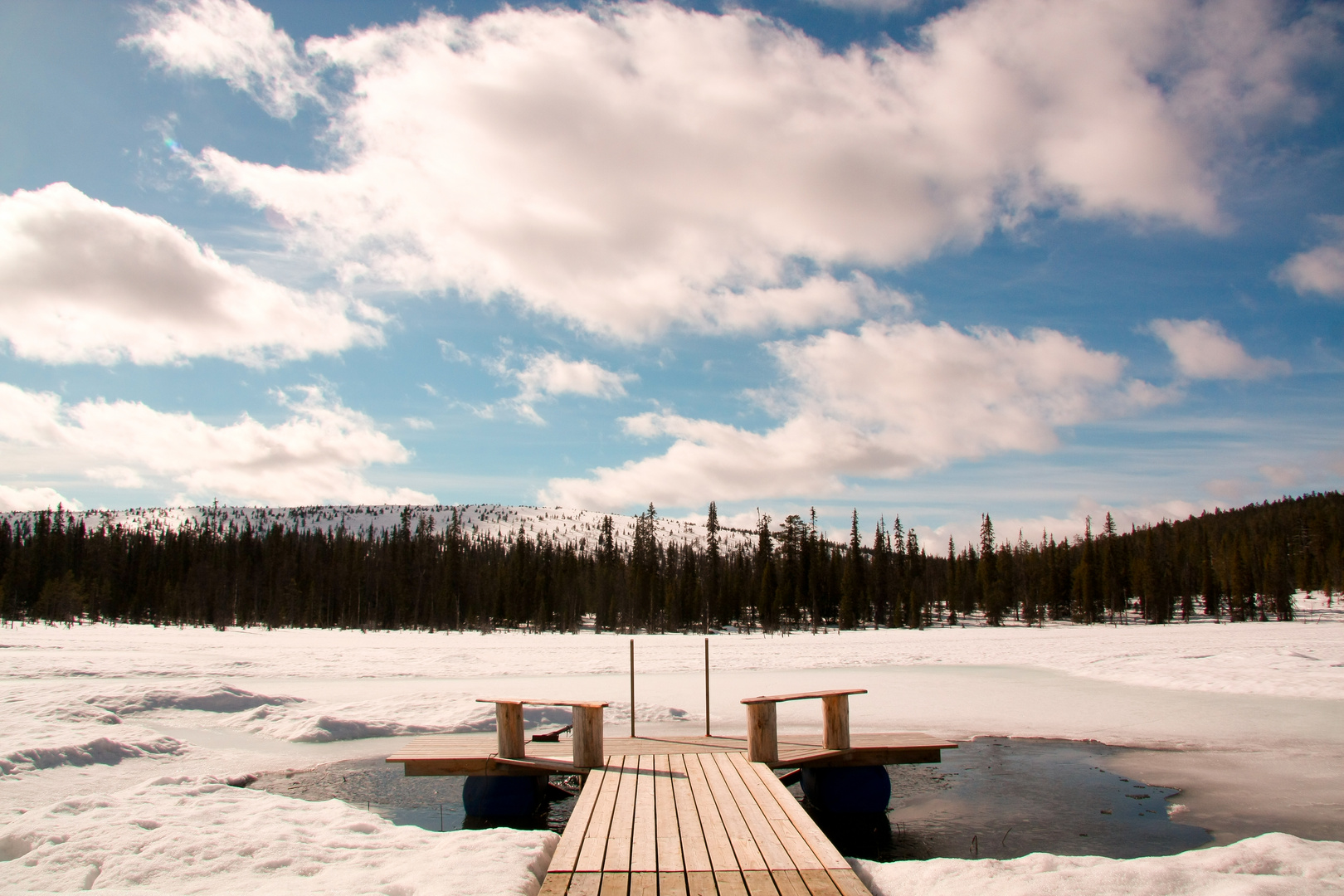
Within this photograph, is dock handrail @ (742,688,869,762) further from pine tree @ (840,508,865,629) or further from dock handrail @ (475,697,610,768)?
pine tree @ (840,508,865,629)

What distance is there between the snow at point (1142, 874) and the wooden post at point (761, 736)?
2708 millimetres

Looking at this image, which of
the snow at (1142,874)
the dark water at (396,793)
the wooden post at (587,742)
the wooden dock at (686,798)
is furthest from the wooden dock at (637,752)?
the snow at (1142,874)

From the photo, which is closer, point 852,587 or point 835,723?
point 835,723

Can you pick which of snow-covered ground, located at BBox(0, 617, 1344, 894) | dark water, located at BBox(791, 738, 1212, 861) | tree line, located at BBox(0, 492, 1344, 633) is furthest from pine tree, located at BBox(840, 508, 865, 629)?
dark water, located at BBox(791, 738, 1212, 861)

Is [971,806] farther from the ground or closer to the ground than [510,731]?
closer to the ground

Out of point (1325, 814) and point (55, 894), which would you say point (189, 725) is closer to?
point (55, 894)

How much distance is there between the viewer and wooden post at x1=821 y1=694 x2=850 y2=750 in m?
9.65

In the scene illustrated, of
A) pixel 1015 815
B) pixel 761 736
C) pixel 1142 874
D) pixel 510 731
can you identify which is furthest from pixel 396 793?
pixel 1142 874

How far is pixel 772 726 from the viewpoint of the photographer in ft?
30.4

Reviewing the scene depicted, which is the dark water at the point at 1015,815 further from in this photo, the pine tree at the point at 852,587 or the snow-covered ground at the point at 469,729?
the pine tree at the point at 852,587

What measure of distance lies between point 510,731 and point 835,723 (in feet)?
13.6

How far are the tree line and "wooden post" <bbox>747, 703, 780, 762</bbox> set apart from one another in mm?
71972

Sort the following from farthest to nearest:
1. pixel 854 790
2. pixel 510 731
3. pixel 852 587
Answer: pixel 852 587
pixel 854 790
pixel 510 731

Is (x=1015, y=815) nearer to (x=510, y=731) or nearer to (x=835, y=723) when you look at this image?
(x=835, y=723)
